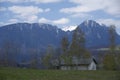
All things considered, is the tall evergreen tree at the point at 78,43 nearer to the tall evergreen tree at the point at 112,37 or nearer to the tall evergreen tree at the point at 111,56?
the tall evergreen tree at the point at 111,56

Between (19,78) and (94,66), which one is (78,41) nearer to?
(94,66)

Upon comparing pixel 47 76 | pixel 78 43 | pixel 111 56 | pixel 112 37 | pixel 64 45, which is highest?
pixel 112 37

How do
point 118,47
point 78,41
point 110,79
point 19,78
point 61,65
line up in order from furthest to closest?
point 61,65 < point 118,47 < point 78,41 < point 110,79 < point 19,78

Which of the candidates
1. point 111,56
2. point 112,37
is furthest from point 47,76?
point 112,37

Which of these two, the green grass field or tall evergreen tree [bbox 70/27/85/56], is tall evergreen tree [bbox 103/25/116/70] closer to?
tall evergreen tree [bbox 70/27/85/56]

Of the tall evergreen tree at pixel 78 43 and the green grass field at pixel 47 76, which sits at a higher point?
the tall evergreen tree at pixel 78 43

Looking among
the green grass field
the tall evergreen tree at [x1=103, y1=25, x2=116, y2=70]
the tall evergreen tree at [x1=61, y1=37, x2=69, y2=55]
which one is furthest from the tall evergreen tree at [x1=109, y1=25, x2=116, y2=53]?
the green grass field

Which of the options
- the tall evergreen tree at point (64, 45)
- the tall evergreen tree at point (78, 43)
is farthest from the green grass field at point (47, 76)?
the tall evergreen tree at point (64, 45)

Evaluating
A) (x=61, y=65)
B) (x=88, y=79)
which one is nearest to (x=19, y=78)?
(x=88, y=79)

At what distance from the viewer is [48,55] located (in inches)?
4296

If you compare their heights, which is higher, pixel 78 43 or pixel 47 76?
pixel 78 43

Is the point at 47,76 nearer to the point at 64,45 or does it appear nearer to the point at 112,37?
the point at 112,37

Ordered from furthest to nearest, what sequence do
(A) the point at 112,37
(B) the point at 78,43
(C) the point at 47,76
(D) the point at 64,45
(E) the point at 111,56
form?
(D) the point at 64,45 < (A) the point at 112,37 < (E) the point at 111,56 < (B) the point at 78,43 < (C) the point at 47,76

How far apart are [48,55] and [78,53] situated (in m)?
33.7
